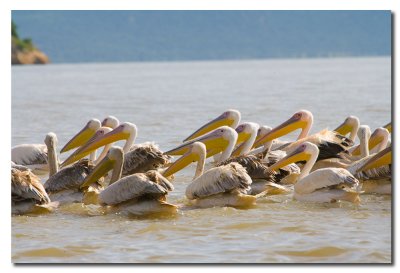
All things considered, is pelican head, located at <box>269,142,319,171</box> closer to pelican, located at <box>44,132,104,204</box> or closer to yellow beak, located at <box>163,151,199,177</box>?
yellow beak, located at <box>163,151,199,177</box>

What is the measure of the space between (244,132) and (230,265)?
4.82 m

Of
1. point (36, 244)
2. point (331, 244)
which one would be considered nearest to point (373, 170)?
point (331, 244)

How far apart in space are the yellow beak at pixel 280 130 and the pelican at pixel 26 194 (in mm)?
3110

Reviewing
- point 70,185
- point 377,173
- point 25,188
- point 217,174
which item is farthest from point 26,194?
point 377,173

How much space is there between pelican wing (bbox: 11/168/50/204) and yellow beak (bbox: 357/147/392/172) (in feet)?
8.66

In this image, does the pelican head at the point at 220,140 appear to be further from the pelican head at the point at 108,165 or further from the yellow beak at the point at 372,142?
the pelican head at the point at 108,165

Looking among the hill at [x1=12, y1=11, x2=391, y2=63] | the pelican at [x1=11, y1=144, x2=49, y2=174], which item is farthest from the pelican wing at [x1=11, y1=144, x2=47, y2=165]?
the hill at [x1=12, y1=11, x2=391, y2=63]

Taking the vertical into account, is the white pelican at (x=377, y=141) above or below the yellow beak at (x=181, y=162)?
above

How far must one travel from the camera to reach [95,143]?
9680 millimetres

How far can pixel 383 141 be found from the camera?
9.54m

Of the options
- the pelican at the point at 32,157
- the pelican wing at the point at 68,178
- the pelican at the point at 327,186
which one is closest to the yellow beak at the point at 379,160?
the pelican at the point at 327,186

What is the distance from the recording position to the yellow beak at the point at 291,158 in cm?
847

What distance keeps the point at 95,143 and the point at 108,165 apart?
1667mm

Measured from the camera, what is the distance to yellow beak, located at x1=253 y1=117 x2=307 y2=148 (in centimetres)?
1001
